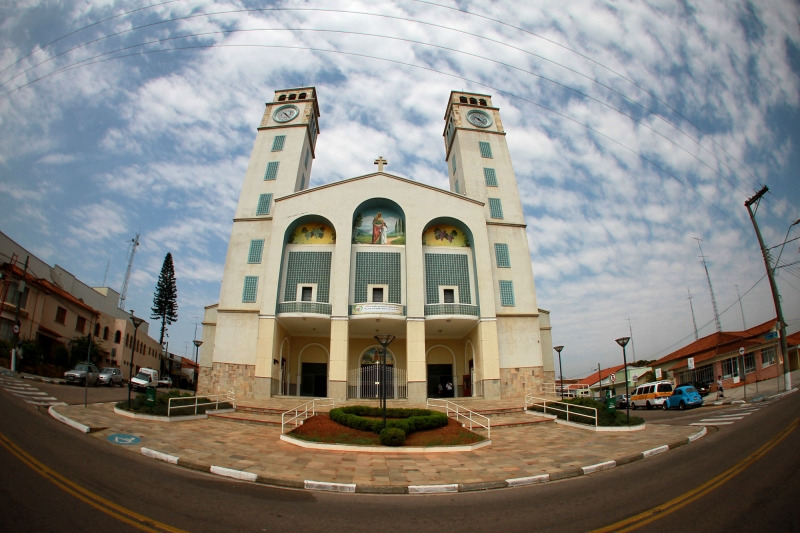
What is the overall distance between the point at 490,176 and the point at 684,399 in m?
19.1

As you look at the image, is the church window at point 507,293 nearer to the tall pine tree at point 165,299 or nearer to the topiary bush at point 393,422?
the topiary bush at point 393,422

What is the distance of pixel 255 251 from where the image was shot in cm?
2641

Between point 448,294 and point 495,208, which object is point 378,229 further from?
point 495,208

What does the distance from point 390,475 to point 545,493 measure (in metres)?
3.19

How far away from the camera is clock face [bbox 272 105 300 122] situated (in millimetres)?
32031

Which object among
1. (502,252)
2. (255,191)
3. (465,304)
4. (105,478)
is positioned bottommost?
(105,478)

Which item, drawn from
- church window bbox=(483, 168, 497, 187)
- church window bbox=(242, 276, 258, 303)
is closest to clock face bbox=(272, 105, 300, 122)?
church window bbox=(242, 276, 258, 303)

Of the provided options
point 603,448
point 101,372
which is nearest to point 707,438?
point 603,448

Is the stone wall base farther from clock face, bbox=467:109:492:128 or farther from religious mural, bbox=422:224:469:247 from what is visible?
clock face, bbox=467:109:492:128

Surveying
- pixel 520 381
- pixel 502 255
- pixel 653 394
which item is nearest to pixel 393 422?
pixel 520 381

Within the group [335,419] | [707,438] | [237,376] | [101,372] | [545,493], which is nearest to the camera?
[545,493]

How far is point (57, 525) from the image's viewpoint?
4484mm

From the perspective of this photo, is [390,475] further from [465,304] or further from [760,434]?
[465,304]

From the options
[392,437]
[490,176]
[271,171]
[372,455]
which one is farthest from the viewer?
[490,176]
